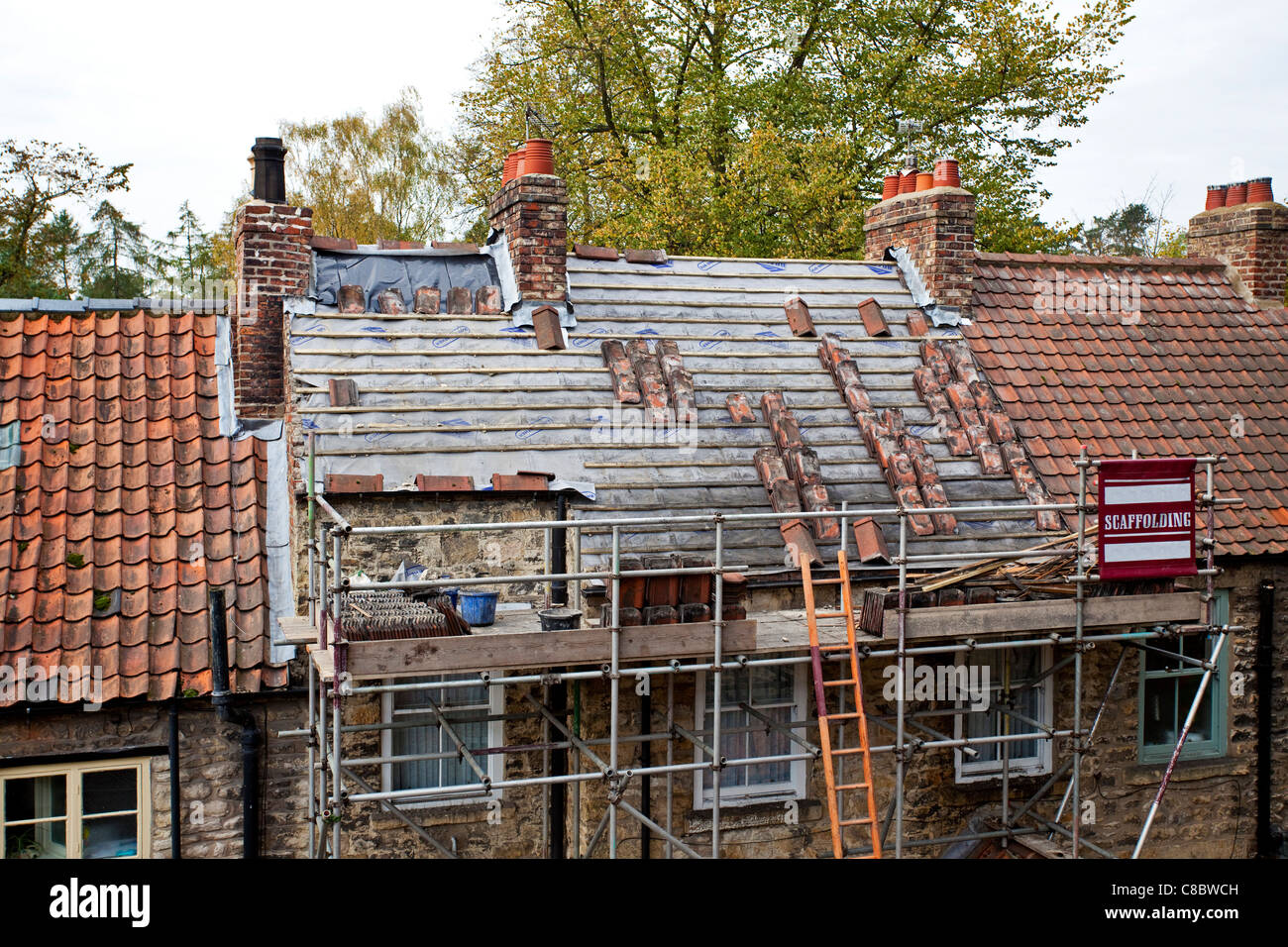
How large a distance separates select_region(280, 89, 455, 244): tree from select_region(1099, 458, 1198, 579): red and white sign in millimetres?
30034

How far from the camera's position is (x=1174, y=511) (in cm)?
986

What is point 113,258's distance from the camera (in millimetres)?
40531

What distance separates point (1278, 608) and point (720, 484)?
21.0ft

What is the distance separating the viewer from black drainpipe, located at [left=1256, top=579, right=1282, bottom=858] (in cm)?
1205

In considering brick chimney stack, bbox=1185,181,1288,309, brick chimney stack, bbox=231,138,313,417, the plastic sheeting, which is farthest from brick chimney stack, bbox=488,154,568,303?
brick chimney stack, bbox=1185,181,1288,309

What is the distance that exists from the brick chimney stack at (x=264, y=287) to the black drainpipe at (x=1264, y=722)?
10521 mm

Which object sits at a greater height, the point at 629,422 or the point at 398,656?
the point at 629,422

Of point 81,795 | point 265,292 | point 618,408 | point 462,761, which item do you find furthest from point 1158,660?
point 81,795

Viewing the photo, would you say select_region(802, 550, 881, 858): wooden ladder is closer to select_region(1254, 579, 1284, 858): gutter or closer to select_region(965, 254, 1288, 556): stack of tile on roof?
select_region(965, 254, 1288, 556): stack of tile on roof

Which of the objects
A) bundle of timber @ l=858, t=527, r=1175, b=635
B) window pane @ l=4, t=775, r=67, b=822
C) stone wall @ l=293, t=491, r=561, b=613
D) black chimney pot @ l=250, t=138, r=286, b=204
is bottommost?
window pane @ l=4, t=775, r=67, b=822

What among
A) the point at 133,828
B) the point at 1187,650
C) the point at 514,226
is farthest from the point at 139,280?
the point at 1187,650

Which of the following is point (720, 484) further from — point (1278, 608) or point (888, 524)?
point (1278, 608)

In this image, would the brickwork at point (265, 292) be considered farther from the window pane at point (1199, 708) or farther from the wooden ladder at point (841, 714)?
the window pane at point (1199, 708)

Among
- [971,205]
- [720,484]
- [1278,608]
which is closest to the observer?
[720,484]
